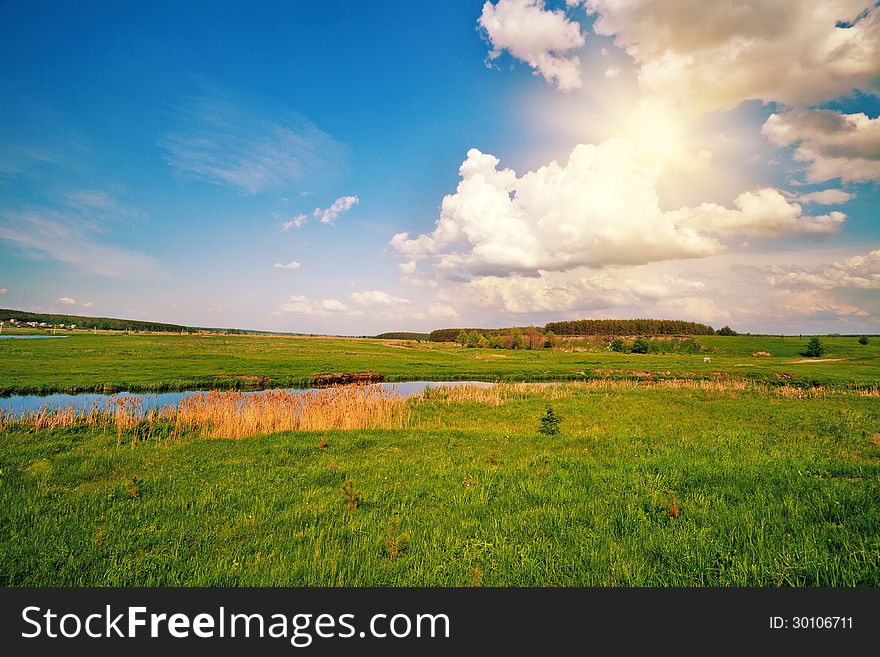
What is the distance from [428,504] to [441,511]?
0.55 metres

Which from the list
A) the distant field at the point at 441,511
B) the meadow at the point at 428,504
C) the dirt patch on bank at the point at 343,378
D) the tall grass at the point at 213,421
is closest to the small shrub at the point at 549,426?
the meadow at the point at 428,504

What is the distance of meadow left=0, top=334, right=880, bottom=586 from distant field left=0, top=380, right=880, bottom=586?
4 centimetres

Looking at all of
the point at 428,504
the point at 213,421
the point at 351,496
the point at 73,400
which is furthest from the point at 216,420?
the point at 73,400

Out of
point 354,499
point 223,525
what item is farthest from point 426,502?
point 223,525

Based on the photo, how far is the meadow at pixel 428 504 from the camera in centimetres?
561

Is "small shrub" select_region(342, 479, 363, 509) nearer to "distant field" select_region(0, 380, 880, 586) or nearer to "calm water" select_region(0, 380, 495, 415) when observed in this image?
"distant field" select_region(0, 380, 880, 586)

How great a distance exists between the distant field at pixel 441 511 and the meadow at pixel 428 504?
0.13 feet

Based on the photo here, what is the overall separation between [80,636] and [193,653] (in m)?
1.35

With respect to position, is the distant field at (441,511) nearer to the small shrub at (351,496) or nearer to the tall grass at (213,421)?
the small shrub at (351,496)

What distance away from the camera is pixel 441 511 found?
795 cm

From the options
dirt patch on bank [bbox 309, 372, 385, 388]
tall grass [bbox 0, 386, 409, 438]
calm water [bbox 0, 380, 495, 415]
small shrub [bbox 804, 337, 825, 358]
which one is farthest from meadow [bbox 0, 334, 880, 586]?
small shrub [bbox 804, 337, 825, 358]

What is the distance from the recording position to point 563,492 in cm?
873

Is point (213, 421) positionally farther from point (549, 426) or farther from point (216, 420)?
point (549, 426)

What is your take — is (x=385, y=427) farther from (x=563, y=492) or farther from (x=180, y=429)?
(x=563, y=492)
